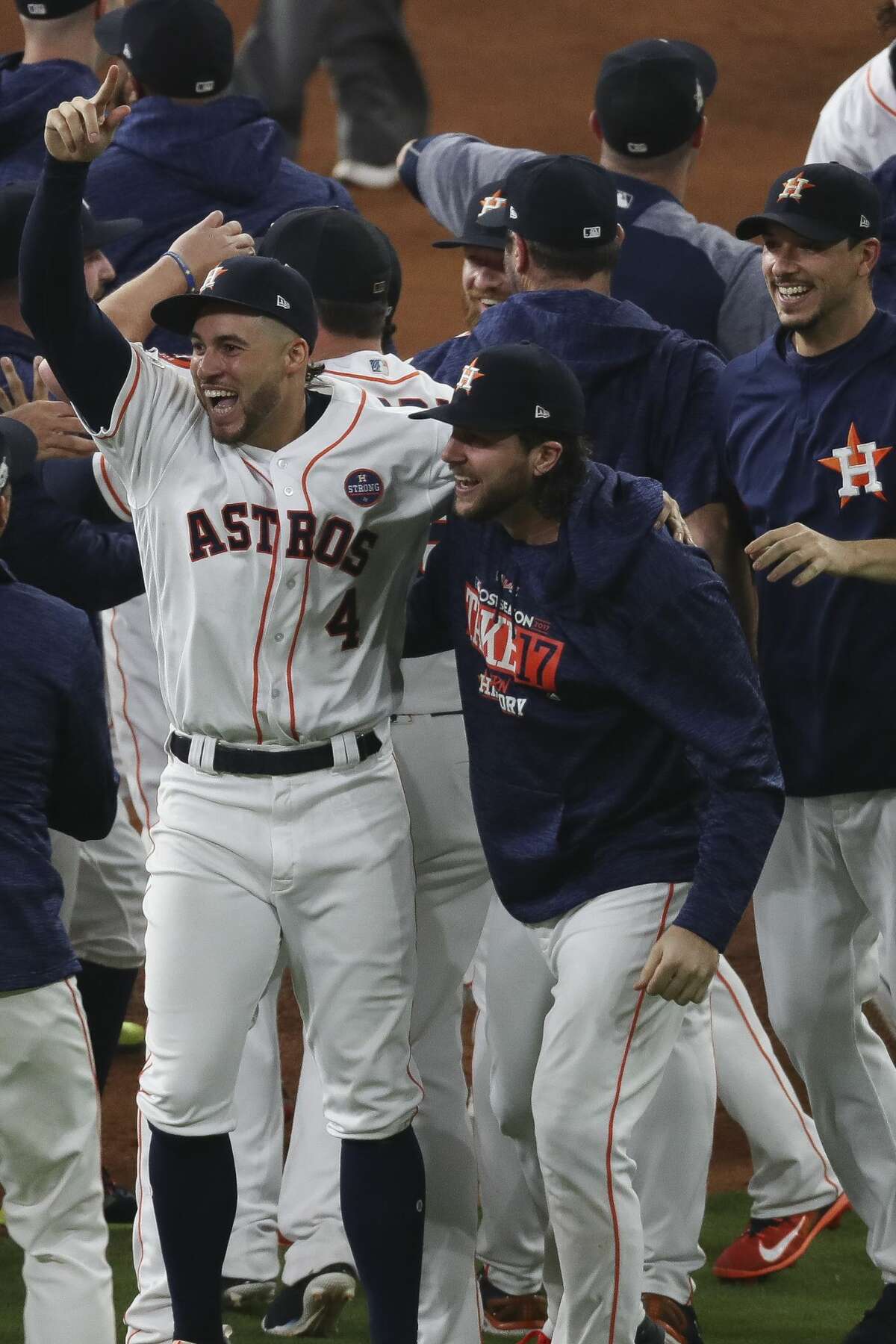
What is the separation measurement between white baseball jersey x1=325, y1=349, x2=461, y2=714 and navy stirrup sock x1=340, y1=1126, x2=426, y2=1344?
836 mm

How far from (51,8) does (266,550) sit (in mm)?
2534

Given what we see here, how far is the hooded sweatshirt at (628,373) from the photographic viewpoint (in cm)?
381

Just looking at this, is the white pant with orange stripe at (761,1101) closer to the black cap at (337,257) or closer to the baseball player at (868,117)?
the black cap at (337,257)

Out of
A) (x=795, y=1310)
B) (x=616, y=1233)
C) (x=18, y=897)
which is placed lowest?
(x=795, y=1310)

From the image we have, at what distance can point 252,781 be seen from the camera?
350cm

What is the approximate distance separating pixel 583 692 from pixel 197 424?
815 millimetres

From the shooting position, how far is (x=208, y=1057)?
3389 millimetres

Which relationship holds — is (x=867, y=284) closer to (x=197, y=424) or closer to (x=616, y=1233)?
(x=197, y=424)

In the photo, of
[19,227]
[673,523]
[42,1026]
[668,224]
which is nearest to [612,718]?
[673,523]

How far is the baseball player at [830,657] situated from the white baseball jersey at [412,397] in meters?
0.61

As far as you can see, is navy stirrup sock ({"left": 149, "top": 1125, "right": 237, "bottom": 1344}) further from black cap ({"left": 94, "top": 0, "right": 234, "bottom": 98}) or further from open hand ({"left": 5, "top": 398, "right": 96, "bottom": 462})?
black cap ({"left": 94, "top": 0, "right": 234, "bottom": 98})

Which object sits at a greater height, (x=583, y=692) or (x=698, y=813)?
(x=583, y=692)

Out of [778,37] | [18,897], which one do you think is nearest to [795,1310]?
[18,897]

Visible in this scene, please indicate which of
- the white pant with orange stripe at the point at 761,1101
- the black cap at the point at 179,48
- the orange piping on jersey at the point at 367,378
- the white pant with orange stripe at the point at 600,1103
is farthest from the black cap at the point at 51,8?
the white pant with orange stripe at the point at 600,1103
